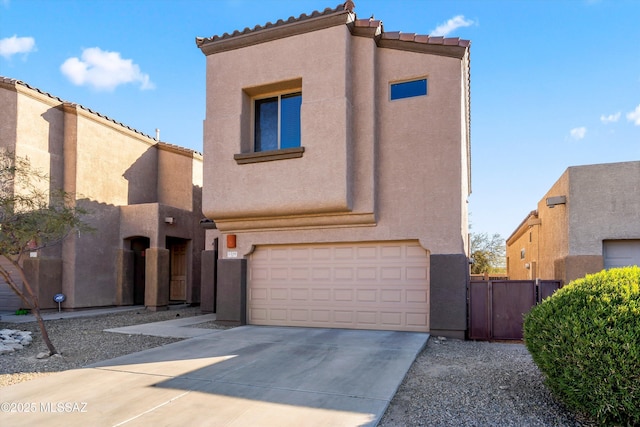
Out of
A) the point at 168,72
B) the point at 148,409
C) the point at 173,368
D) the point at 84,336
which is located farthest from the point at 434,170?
the point at 168,72

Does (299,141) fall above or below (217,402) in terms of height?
above

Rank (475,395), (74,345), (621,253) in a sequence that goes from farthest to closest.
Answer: (621,253)
(74,345)
(475,395)

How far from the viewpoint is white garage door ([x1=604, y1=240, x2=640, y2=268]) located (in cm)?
981

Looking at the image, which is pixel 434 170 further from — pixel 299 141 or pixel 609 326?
pixel 609 326

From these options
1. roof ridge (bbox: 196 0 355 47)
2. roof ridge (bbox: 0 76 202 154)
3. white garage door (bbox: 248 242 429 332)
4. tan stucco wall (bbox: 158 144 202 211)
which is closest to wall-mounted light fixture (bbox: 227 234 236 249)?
white garage door (bbox: 248 242 429 332)

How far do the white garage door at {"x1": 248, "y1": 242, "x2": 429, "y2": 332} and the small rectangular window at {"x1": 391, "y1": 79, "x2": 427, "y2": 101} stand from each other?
12.1ft

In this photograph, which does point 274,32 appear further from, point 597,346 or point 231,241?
point 597,346

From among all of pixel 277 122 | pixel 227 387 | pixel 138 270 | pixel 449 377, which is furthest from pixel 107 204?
pixel 449 377

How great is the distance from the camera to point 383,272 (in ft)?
34.5

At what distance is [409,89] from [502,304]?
18.3 ft

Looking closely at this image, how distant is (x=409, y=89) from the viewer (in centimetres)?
1070

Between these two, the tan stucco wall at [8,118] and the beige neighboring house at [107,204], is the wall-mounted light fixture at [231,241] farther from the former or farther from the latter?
the tan stucco wall at [8,118]

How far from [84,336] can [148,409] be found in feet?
21.6

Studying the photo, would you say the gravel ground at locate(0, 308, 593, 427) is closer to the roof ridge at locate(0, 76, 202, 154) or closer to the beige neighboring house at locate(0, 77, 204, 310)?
the beige neighboring house at locate(0, 77, 204, 310)
